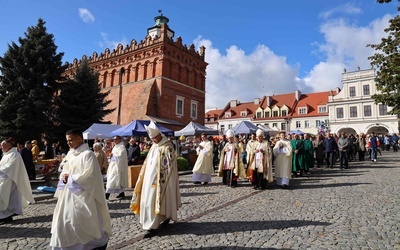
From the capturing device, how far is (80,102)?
23.5 m

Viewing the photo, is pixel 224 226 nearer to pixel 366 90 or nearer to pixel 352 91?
pixel 366 90

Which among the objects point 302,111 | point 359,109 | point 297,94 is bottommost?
point 359,109

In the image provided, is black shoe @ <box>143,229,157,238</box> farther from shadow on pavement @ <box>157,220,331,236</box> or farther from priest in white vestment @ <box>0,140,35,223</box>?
priest in white vestment @ <box>0,140,35,223</box>

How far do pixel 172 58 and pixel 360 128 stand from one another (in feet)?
109

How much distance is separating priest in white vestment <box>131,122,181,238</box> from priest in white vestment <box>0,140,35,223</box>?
2.84 meters

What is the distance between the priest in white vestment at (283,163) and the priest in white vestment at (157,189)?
550 cm

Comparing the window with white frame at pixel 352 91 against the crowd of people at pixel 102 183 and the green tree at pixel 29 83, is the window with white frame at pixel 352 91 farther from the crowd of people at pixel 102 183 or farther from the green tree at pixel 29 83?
the green tree at pixel 29 83

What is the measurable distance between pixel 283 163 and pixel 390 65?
8.25 metres

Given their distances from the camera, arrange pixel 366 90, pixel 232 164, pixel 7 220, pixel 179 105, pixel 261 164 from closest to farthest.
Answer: pixel 7 220 < pixel 261 164 < pixel 232 164 < pixel 179 105 < pixel 366 90

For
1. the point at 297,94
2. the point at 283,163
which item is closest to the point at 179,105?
the point at 283,163

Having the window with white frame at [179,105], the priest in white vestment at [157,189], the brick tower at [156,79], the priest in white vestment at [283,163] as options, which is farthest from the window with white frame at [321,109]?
the priest in white vestment at [157,189]

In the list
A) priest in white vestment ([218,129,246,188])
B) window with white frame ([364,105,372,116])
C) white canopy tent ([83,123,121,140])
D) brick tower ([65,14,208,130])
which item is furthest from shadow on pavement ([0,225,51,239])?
window with white frame ([364,105,372,116])

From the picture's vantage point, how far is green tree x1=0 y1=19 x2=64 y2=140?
2041 cm

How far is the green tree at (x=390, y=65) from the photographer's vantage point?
13492mm
